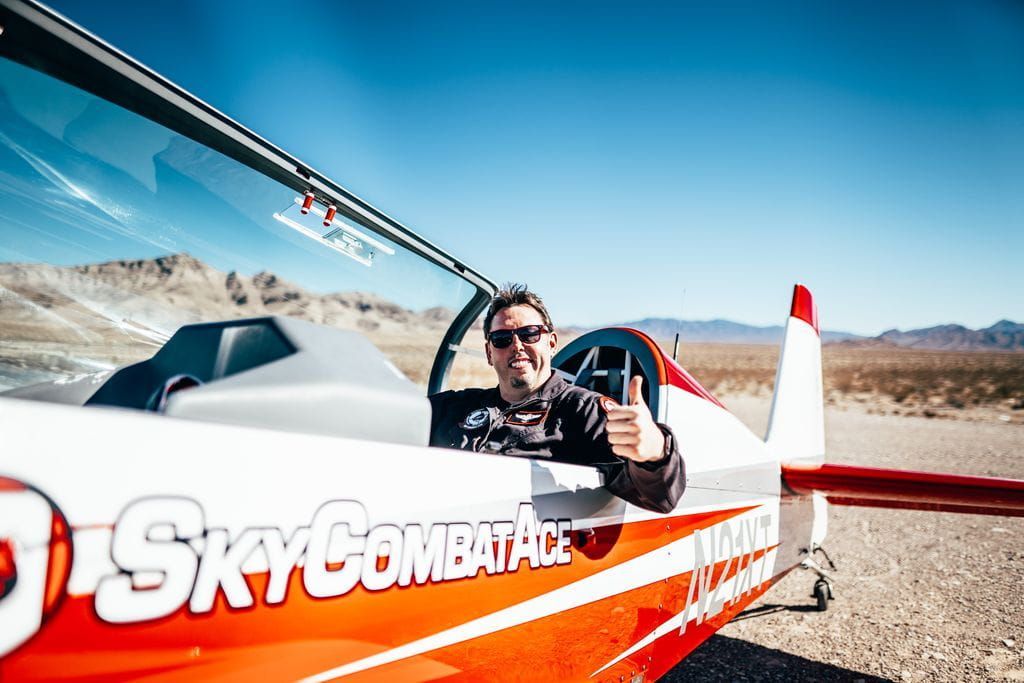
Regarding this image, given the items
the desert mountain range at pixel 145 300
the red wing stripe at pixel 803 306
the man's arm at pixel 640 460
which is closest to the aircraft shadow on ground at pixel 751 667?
the man's arm at pixel 640 460

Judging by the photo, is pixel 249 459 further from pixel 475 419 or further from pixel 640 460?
pixel 475 419

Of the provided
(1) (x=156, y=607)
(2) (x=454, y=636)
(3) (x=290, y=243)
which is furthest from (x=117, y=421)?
(3) (x=290, y=243)

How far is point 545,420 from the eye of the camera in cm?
203

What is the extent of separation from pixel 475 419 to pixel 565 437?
42cm

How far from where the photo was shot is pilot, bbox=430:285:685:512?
1601 mm

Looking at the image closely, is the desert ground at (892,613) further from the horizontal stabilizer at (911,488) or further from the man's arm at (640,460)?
the man's arm at (640,460)

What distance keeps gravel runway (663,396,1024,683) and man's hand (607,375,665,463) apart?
221cm

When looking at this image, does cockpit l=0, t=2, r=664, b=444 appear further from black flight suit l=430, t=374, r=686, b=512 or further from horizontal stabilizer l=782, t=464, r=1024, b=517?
horizontal stabilizer l=782, t=464, r=1024, b=517

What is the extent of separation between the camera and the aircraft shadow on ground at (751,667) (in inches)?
121

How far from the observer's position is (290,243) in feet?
6.33

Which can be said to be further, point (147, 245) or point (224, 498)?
point (147, 245)

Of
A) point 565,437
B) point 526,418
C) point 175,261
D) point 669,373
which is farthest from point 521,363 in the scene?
point 175,261

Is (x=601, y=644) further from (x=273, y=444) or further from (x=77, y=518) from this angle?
(x=77, y=518)

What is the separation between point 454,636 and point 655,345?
1.61 m
